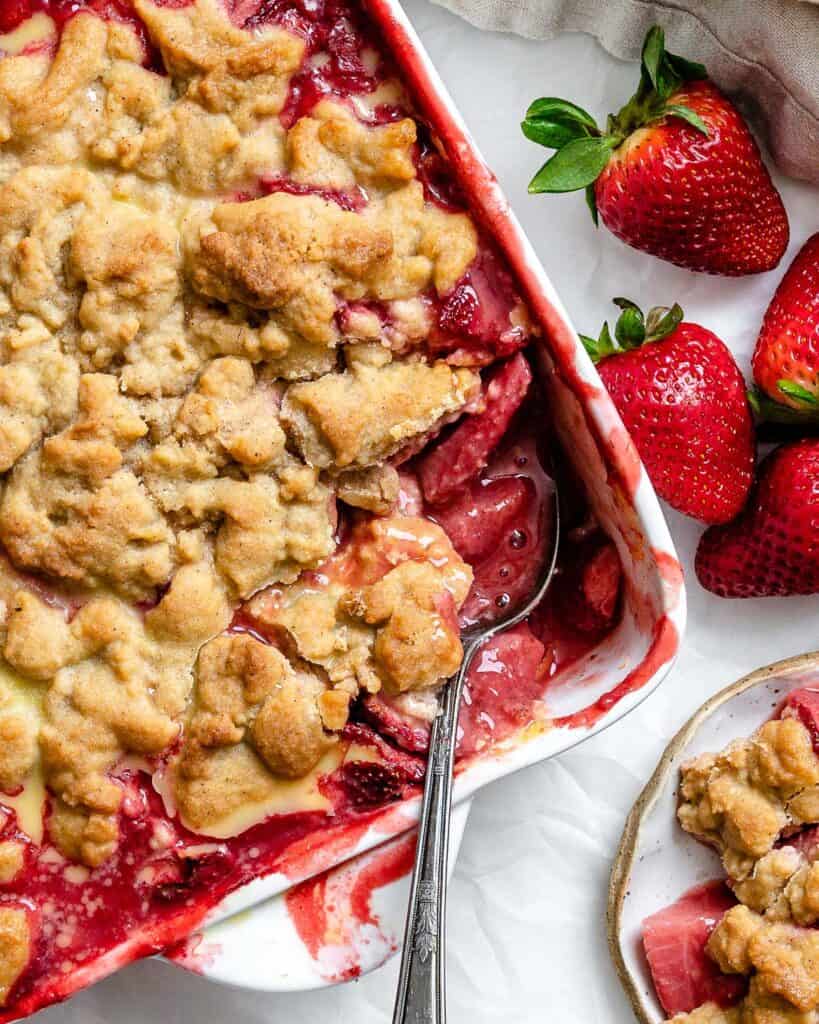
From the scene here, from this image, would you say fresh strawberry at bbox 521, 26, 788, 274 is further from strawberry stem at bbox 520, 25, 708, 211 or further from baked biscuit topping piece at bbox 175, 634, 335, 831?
baked biscuit topping piece at bbox 175, 634, 335, 831

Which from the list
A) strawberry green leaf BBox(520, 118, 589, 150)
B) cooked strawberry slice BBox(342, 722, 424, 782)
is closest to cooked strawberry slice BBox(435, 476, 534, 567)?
cooked strawberry slice BBox(342, 722, 424, 782)

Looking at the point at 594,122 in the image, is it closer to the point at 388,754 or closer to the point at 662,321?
the point at 662,321

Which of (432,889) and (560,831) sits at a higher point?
(432,889)

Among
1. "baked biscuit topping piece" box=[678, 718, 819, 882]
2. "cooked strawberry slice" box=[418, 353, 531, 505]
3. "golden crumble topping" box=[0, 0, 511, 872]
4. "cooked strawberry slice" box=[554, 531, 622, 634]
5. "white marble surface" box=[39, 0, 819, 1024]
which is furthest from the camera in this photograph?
"white marble surface" box=[39, 0, 819, 1024]

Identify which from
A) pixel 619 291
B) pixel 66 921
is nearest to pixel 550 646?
pixel 619 291

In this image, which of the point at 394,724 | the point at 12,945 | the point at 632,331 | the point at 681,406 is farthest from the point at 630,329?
the point at 12,945

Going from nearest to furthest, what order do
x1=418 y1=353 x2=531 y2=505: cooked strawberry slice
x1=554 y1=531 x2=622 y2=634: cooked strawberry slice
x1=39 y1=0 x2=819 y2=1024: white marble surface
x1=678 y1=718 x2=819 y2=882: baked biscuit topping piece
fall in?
1. x1=418 y1=353 x2=531 y2=505: cooked strawberry slice
2. x1=554 y1=531 x2=622 y2=634: cooked strawberry slice
3. x1=678 y1=718 x2=819 y2=882: baked biscuit topping piece
4. x1=39 y1=0 x2=819 y2=1024: white marble surface
